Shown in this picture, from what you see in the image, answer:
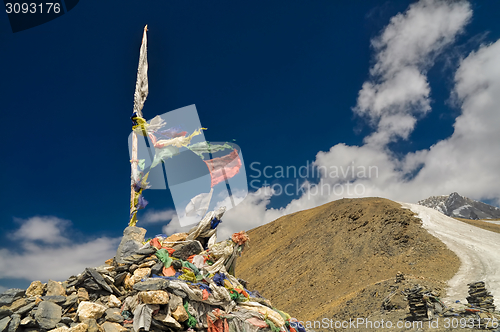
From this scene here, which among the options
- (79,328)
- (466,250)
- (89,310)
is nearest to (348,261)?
(466,250)

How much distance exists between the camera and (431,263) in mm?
21922

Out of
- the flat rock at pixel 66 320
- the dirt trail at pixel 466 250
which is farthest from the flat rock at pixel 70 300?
the dirt trail at pixel 466 250

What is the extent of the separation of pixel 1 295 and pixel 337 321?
59.1ft

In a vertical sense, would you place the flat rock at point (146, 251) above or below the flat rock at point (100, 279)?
above

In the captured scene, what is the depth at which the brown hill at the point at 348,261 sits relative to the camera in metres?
20.3

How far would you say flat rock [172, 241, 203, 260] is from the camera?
24.9 ft

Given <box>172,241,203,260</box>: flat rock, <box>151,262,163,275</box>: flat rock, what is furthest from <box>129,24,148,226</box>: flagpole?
<box>151,262,163,275</box>: flat rock

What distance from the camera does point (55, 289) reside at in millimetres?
6008

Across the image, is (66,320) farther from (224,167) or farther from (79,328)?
(224,167)

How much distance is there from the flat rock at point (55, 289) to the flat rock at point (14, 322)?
41.0 inches

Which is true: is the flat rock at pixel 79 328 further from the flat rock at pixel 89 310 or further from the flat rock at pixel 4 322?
the flat rock at pixel 4 322

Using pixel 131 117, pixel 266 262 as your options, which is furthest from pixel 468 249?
pixel 131 117

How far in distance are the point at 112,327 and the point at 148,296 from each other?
78cm

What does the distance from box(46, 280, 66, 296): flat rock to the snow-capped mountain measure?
12212cm
